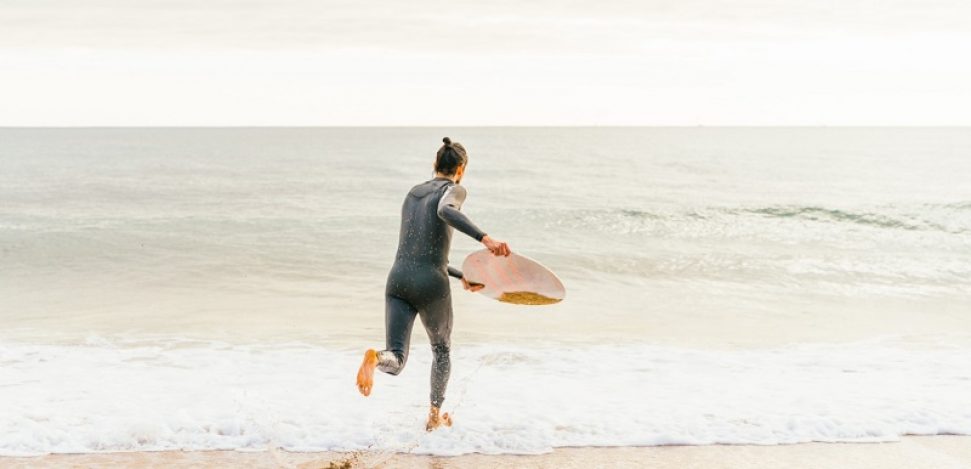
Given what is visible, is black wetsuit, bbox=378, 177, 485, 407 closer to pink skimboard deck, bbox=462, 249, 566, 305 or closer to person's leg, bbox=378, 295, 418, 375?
person's leg, bbox=378, 295, 418, 375

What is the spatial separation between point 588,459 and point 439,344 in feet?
4.08

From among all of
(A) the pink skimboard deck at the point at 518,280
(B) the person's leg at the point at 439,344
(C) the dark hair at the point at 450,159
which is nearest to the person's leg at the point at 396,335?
(B) the person's leg at the point at 439,344

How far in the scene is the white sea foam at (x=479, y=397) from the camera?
588 cm

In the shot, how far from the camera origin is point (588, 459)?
5516 mm

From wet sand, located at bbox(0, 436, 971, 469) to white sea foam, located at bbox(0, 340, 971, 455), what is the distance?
0.14 metres

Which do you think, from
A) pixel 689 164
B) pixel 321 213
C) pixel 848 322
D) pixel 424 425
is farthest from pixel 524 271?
pixel 689 164

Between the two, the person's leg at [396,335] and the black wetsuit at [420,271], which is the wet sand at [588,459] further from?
the black wetsuit at [420,271]

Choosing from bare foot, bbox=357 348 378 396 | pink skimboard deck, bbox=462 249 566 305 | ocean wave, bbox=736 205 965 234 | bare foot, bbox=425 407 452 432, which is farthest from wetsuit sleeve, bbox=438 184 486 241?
ocean wave, bbox=736 205 965 234

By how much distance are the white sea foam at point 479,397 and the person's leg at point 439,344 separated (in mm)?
143

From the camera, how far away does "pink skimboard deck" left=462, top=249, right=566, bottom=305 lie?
5754 millimetres

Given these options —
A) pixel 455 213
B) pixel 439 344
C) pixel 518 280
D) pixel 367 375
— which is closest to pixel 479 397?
pixel 439 344

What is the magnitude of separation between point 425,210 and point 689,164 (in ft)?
212

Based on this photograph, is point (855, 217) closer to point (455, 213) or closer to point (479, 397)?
point (479, 397)

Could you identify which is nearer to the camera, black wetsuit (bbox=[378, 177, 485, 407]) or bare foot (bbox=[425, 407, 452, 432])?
black wetsuit (bbox=[378, 177, 485, 407])
